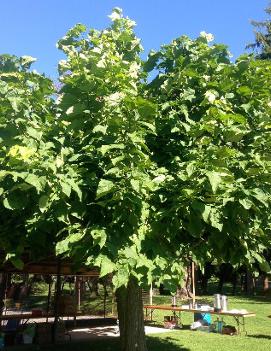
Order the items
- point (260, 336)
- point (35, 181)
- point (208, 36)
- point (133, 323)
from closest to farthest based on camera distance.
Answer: point (35, 181) < point (208, 36) < point (133, 323) < point (260, 336)

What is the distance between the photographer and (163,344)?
1183cm

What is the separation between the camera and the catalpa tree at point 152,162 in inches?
175

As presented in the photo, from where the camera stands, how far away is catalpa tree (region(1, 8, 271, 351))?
4.44 meters

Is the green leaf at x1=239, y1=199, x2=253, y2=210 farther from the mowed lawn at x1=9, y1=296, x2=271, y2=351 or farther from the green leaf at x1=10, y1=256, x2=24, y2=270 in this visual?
the mowed lawn at x1=9, y1=296, x2=271, y2=351

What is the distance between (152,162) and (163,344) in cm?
805

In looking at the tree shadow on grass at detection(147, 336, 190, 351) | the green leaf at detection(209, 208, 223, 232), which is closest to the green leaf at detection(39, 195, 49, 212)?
the green leaf at detection(209, 208, 223, 232)

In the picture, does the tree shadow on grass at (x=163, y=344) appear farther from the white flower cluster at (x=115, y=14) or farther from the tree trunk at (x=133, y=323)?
the white flower cluster at (x=115, y=14)

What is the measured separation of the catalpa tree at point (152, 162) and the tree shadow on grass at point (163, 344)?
5724mm

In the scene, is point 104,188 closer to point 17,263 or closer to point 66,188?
point 66,188

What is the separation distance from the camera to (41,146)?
180 inches

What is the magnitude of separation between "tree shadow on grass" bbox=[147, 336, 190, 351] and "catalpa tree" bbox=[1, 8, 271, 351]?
572 cm

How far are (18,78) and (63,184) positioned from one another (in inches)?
82.3

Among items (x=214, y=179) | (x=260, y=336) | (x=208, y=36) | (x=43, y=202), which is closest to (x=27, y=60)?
(x=43, y=202)

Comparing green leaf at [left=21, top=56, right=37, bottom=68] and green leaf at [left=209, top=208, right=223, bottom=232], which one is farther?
green leaf at [left=21, top=56, right=37, bottom=68]
